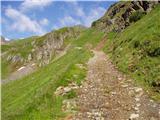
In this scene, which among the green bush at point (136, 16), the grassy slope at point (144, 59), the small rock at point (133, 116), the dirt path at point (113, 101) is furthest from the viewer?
the green bush at point (136, 16)

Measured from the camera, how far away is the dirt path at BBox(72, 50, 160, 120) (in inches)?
816

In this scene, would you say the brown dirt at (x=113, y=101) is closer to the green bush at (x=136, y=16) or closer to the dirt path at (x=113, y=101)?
the dirt path at (x=113, y=101)

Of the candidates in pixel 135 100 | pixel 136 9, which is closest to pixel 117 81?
pixel 135 100

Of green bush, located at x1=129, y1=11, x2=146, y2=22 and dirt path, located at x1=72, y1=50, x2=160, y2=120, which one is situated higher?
green bush, located at x1=129, y1=11, x2=146, y2=22

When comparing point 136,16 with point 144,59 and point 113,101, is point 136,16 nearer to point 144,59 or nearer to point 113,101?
point 144,59

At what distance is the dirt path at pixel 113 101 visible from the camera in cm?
2073

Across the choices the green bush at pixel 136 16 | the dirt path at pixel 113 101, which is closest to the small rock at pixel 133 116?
the dirt path at pixel 113 101

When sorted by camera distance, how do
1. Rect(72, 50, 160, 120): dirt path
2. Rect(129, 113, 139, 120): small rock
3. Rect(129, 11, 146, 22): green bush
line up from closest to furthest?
1. Rect(129, 113, 139, 120): small rock
2. Rect(72, 50, 160, 120): dirt path
3. Rect(129, 11, 146, 22): green bush

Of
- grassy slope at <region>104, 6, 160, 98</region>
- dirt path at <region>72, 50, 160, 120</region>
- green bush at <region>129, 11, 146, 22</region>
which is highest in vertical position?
green bush at <region>129, 11, 146, 22</region>

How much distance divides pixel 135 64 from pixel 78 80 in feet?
20.6

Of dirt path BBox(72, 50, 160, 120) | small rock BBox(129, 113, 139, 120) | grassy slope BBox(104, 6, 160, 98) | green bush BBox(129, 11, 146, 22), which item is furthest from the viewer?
green bush BBox(129, 11, 146, 22)

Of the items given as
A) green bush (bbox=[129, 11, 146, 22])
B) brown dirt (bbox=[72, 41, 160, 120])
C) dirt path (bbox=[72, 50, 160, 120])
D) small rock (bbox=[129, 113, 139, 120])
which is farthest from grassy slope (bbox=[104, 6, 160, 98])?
green bush (bbox=[129, 11, 146, 22])

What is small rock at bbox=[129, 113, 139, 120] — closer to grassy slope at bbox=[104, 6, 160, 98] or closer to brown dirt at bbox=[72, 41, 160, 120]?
brown dirt at bbox=[72, 41, 160, 120]

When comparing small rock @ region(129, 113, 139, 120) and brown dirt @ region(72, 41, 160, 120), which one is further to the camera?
brown dirt @ region(72, 41, 160, 120)
